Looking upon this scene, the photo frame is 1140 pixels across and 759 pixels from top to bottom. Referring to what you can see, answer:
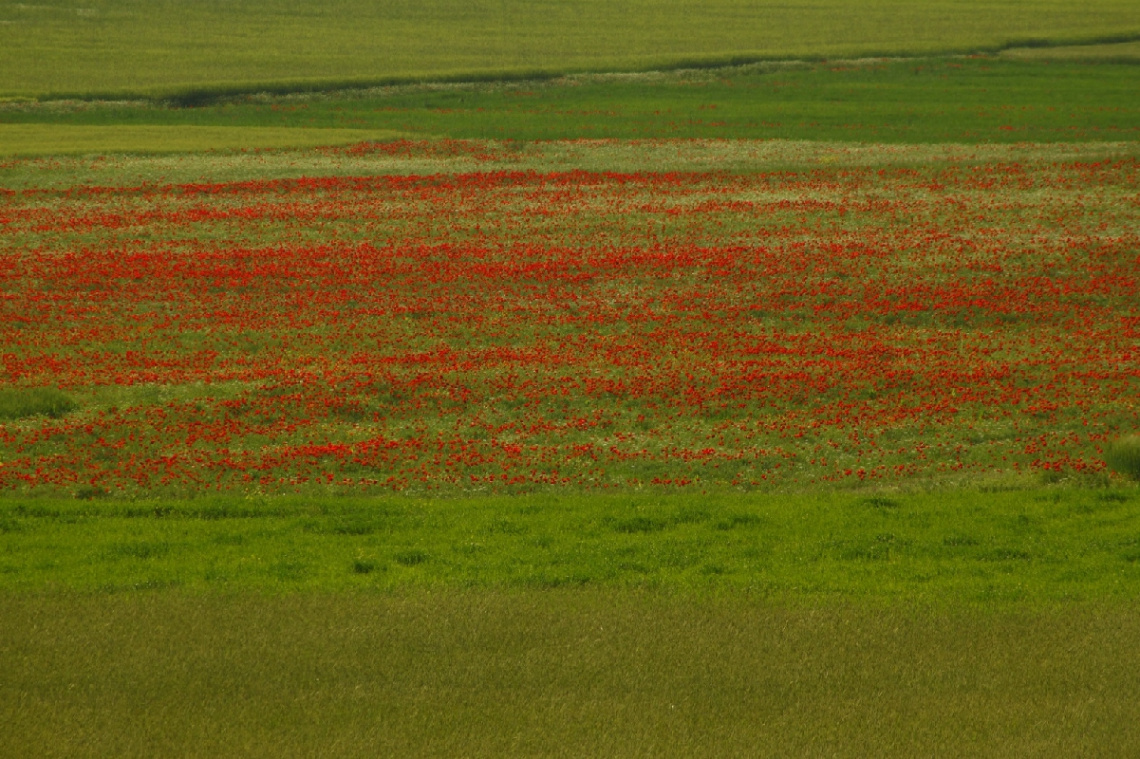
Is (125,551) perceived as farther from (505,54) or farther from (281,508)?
(505,54)

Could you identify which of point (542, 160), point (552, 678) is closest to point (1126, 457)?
point (552, 678)

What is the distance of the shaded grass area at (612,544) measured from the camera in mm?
14680

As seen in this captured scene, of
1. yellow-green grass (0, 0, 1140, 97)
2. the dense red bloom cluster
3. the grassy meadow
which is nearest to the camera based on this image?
the grassy meadow

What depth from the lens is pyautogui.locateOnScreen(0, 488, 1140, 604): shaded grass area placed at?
578 inches

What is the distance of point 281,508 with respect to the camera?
17719mm

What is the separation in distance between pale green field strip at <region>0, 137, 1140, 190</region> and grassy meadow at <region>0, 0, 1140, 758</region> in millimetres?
314

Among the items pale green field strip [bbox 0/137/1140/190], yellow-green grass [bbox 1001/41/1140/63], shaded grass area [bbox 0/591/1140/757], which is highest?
yellow-green grass [bbox 1001/41/1140/63]

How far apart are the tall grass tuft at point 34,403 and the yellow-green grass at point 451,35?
50647mm

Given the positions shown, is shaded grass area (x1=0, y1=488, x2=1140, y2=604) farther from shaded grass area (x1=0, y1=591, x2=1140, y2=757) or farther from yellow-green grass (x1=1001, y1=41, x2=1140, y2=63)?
yellow-green grass (x1=1001, y1=41, x2=1140, y2=63)

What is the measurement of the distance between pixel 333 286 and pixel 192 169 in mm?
19245

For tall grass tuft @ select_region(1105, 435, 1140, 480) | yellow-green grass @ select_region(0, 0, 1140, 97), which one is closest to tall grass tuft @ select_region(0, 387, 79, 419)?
tall grass tuft @ select_region(1105, 435, 1140, 480)

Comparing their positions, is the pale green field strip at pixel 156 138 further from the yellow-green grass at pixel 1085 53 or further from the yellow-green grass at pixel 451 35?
the yellow-green grass at pixel 1085 53

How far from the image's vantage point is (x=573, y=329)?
94.6 ft

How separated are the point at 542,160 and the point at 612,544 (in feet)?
120
